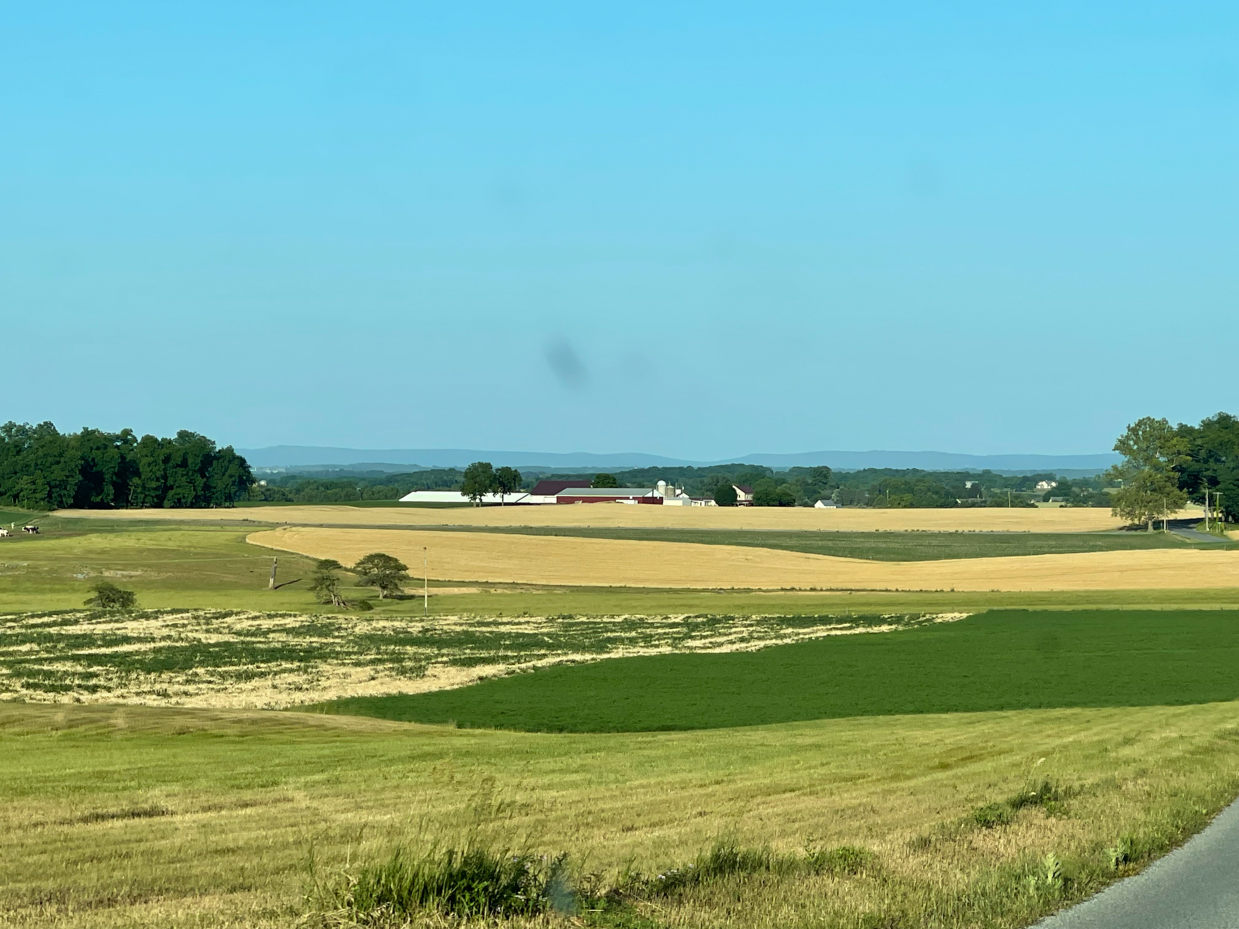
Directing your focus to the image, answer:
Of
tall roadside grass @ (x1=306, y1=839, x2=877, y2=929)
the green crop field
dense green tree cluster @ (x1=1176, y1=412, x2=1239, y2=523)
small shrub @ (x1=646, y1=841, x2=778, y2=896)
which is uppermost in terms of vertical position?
dense green tree cluster @ (x1=1176, y1=412, x2=1239, y2=523)

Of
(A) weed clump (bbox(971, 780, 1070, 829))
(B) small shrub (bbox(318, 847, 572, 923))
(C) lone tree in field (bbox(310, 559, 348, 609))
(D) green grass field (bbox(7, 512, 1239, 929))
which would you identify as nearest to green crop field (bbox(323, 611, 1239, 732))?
(D) green grass field (bbox(7, 512, 1239, 929))

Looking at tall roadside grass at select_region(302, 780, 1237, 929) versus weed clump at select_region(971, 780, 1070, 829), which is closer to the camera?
tall roadside grass at select_region(302, 780, 1237, 929)

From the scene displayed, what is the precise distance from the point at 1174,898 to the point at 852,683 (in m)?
27.1

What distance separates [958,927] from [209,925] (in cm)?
507

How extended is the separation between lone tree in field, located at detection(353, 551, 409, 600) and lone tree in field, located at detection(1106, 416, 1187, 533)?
9299 cm

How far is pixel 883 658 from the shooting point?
43.7 meters

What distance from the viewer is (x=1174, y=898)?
33.1ft

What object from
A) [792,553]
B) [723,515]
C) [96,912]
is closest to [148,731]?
[96,912]

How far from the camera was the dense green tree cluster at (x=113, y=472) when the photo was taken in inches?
6934

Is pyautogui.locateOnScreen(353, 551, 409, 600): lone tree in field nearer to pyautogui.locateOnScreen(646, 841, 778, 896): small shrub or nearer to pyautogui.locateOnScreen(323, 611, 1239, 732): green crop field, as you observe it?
pyautogui.locateOnScreen(323, 611, 1239, 732): green crop field

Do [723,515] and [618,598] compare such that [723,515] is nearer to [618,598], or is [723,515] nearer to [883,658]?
[618,598]

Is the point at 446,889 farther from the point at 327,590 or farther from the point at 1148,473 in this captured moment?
the point at 1148,473

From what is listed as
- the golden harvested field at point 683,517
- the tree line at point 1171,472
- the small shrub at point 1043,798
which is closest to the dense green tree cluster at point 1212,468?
the tree line at point 1171,472

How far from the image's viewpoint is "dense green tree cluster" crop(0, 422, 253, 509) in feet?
578
